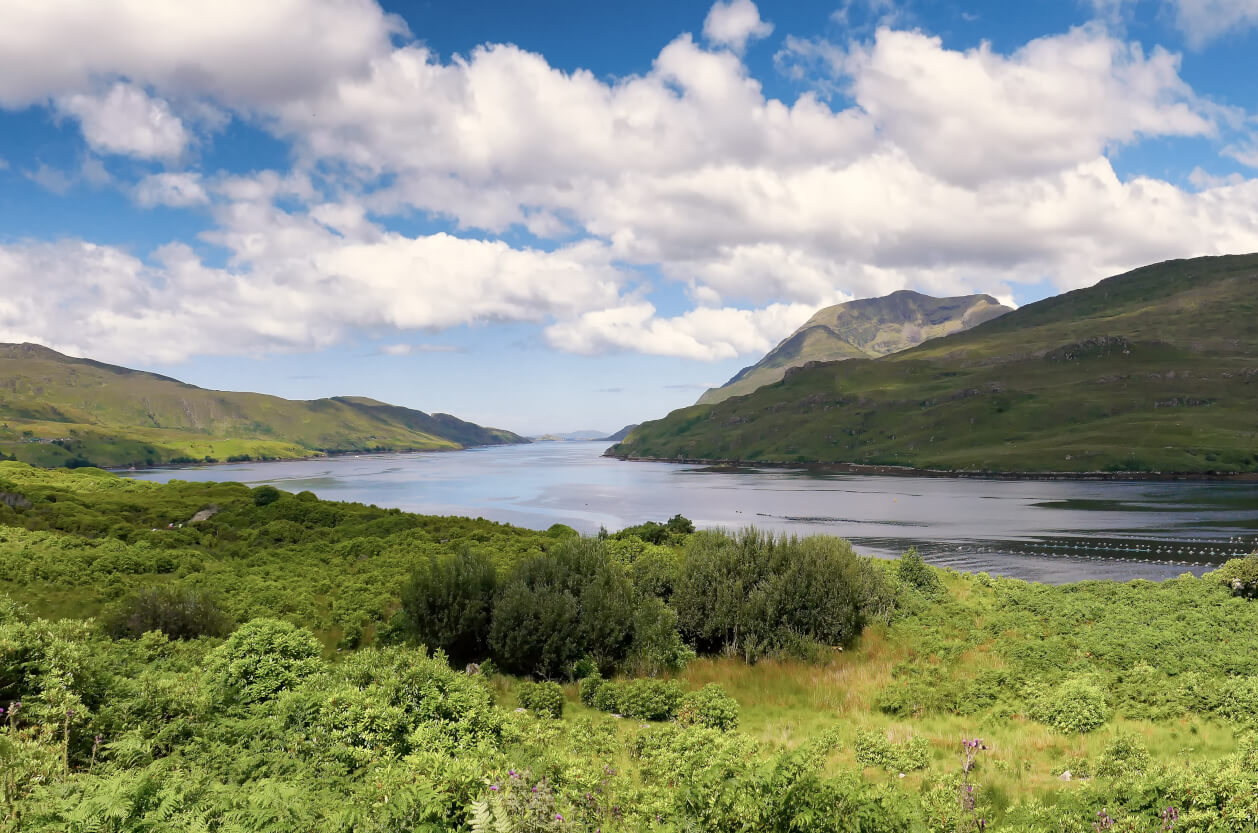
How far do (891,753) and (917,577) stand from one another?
68.9 feet

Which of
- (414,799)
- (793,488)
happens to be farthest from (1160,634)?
(793,488)

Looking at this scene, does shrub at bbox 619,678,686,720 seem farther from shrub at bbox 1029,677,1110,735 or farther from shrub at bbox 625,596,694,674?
shrub at bbox 1029,677,1110,735

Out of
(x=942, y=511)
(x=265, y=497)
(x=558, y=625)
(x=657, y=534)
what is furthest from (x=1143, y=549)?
(x=265, y=497)

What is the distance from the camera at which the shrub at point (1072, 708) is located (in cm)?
1562

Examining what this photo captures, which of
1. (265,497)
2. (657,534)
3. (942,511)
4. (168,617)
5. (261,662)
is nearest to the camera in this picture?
(261,662)

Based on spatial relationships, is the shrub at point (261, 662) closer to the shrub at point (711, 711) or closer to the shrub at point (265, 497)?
the shrub at point (711, 711)

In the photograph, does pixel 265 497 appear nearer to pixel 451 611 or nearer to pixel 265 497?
pixel 265 497

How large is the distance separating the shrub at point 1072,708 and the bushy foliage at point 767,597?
7.78 metres

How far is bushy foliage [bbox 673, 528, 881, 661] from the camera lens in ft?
77.9

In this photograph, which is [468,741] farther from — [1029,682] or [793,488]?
[793,488]

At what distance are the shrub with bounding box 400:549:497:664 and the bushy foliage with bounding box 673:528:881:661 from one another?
24.9 ft

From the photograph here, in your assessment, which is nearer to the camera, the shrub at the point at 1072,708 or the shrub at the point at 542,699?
the shrub at the point at 1072,708

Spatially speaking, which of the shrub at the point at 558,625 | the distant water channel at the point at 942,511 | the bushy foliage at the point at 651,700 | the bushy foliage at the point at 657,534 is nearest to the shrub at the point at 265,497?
the bushy foliage at the point at 657,534

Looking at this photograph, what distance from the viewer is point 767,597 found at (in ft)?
79.3
